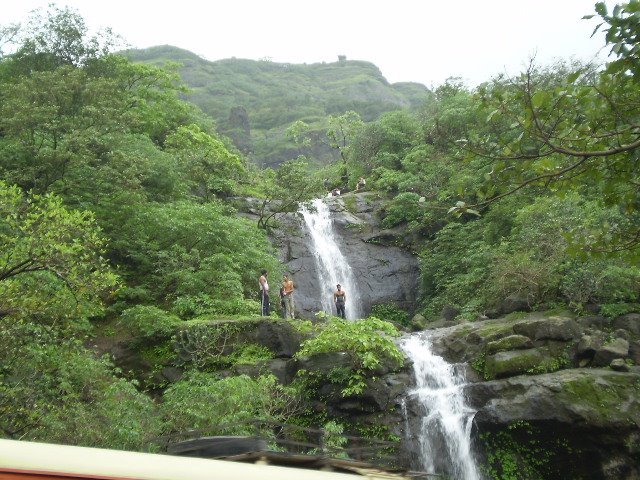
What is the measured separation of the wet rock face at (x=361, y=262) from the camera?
2272cm

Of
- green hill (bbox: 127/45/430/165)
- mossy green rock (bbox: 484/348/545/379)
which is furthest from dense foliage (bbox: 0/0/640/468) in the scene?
green hill (bbox: 127/45/430/165)

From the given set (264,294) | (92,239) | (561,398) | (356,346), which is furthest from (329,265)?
(92,239)

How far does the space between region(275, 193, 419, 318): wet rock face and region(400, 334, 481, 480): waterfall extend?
861 cm

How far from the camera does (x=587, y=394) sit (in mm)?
11039

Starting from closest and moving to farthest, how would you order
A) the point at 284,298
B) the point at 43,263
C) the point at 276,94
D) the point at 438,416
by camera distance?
the point at 43,263
the point at 438,416
the point at 284,298
the point at 276,94

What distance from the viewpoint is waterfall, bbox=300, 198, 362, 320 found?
74.9 ft

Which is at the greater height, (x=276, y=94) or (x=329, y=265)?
(x=276, y=94)

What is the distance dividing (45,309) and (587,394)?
33.0ft

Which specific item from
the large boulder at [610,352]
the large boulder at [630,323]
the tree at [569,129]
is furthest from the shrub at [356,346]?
the tree at [569,129]

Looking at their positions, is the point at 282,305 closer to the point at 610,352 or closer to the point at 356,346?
the point at 356,346

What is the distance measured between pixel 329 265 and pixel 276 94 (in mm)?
73010

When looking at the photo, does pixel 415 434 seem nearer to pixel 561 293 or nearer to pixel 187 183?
pixel 561 293

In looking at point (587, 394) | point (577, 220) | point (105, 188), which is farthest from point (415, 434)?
point (105, 188)

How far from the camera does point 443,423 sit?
12.5 meters
